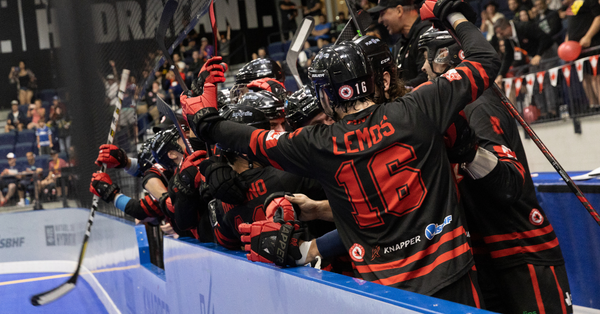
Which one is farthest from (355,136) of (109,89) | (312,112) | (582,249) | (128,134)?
(109,89)

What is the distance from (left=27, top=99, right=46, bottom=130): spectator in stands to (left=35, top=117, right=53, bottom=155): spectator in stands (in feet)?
3.23

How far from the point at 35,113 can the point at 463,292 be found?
14046mm

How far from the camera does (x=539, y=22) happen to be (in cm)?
649

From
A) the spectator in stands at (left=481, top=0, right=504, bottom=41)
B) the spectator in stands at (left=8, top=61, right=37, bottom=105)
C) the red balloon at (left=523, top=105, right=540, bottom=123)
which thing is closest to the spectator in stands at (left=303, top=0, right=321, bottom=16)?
the spectator in stands at (left=481, top=0, right=504, bottom=41)

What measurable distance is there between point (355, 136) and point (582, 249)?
2.09 metres

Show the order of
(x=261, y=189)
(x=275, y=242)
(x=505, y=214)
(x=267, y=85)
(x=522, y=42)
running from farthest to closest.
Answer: (x=522, y=42) < (x=267, y=85) < (x=261, y=189) < (x=505, y=214) < (x=275, y=242)

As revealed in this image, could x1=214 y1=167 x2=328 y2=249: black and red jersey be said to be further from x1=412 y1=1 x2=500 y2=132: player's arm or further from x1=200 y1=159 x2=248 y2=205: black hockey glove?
x1=412 y1=1 x2=500 y2=132: player's arm

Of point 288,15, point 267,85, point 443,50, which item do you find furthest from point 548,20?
point 288,15

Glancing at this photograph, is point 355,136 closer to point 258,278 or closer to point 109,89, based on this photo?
point 258,278

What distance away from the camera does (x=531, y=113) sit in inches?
252

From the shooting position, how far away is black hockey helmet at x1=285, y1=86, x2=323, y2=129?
240 centimetres

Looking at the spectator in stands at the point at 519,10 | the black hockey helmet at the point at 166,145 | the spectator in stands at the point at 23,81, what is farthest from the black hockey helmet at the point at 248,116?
the spectator in stands at the point at 23,81

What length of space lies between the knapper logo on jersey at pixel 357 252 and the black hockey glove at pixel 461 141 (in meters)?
0.40

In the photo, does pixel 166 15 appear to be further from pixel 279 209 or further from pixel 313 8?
pixel 313 8
